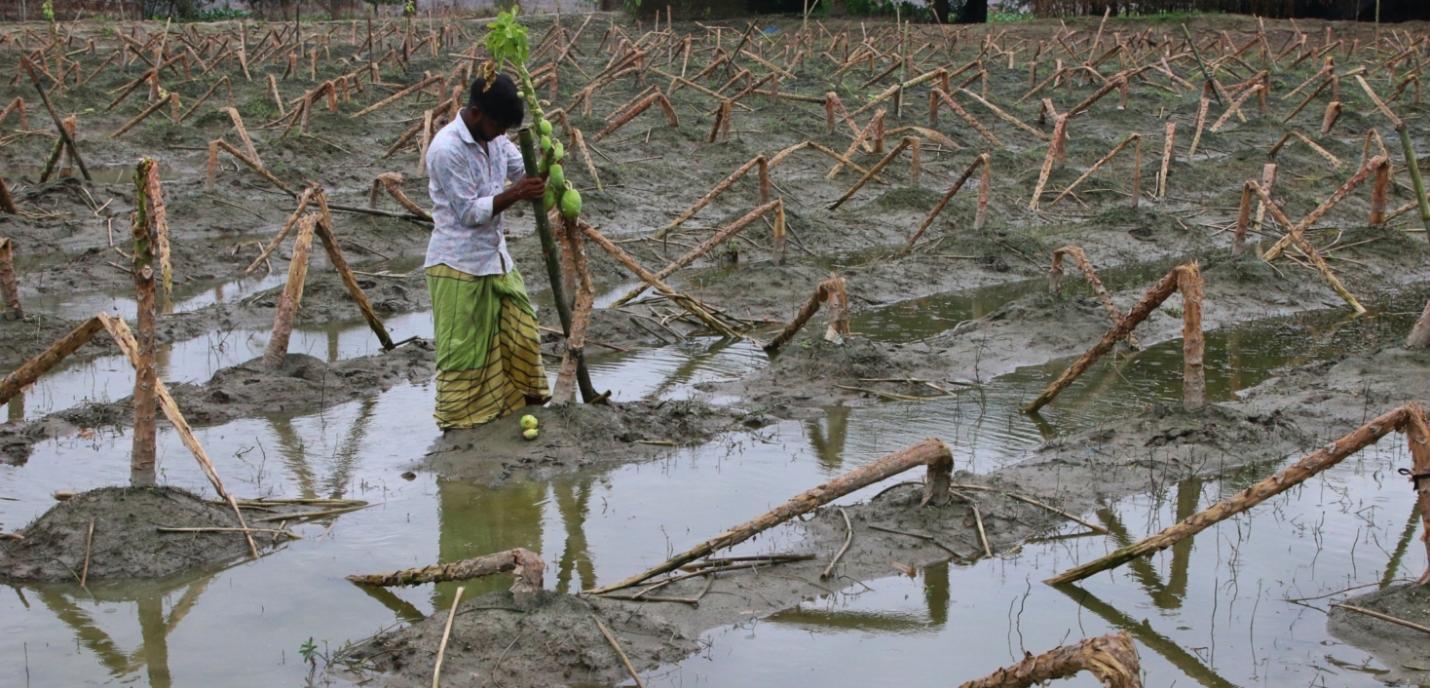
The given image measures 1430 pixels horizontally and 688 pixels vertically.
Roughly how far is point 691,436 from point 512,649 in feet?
8.32

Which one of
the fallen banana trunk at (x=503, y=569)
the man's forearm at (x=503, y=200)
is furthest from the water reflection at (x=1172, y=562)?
the man's forearm at (x=503, y=200)

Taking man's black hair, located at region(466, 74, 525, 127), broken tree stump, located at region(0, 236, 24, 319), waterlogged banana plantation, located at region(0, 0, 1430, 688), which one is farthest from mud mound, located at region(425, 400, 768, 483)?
broken tree stump, located at region(0, 236, 24, 319)

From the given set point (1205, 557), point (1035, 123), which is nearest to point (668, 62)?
point (1035, 123)

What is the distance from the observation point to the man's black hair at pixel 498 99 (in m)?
5.36

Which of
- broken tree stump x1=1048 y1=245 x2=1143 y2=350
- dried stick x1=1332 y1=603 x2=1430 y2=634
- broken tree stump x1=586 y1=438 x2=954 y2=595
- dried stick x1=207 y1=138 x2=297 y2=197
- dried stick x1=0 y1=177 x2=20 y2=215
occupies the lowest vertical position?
dried stick x1=1332 y1=603 x2=1430 y2=634

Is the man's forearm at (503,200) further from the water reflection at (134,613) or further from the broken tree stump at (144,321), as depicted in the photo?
the water reflection at (134,613)

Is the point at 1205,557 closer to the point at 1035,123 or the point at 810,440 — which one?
the point at 810,440

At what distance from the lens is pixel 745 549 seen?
5125 millimetres

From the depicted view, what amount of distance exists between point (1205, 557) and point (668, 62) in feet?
58.8

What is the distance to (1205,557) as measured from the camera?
16.9ft

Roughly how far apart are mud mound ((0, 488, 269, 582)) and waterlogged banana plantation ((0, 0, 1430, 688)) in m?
0.01

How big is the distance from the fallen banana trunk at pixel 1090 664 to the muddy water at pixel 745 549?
1090 mm

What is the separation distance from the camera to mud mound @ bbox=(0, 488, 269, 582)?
4.75m

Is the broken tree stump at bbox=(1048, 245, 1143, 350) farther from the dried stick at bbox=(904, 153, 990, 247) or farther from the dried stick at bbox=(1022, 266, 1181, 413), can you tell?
the dried stick at bbox=(904, 153, 990, 247)
